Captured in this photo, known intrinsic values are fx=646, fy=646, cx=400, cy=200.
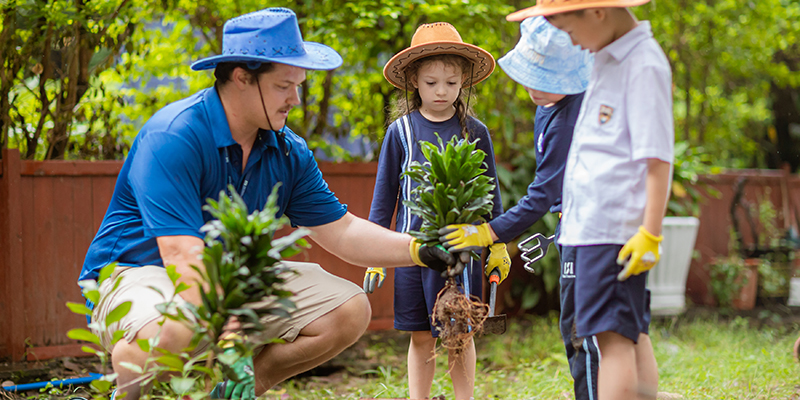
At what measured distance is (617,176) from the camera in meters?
2.10

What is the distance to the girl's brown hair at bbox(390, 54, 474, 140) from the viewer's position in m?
3.26

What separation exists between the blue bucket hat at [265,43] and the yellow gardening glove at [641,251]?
1.24 m

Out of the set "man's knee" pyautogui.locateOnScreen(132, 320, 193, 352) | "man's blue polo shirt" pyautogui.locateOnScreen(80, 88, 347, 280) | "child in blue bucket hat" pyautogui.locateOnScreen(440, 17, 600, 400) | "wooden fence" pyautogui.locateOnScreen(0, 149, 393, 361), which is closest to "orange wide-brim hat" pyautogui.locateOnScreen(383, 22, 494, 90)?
"child in blue bucket hat" pyautogui.locateOnScreen(440, 17, 600, 400)

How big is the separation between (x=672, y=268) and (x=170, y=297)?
5491 mm

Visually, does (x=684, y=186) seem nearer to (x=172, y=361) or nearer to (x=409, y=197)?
(x=409, y=197)

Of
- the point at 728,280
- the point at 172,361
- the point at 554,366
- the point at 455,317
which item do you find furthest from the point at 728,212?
the point at 172,361

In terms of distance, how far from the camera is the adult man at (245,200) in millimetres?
2287

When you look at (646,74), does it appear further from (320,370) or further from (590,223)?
(320,370)

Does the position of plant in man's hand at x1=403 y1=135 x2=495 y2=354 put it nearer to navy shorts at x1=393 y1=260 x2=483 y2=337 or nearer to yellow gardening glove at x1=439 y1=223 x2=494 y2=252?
yellow gardening glove at x1=439 y1=223 x2=494 y2=252

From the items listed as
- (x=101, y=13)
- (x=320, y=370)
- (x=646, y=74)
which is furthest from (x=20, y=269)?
(x=646, y=74)

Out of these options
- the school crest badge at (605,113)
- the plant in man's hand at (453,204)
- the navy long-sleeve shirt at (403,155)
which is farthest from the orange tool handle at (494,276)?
the school crest badge at (605,113)

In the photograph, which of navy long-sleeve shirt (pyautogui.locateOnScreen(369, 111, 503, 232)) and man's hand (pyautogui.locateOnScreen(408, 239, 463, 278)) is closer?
man's hand (pyautogui.locateOnScreen(408, 239, 463, 278))

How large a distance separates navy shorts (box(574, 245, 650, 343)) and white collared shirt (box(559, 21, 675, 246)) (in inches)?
2.1

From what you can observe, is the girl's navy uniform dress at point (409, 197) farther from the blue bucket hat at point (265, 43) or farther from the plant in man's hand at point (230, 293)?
the plant in man's hand at point (230, 293)
